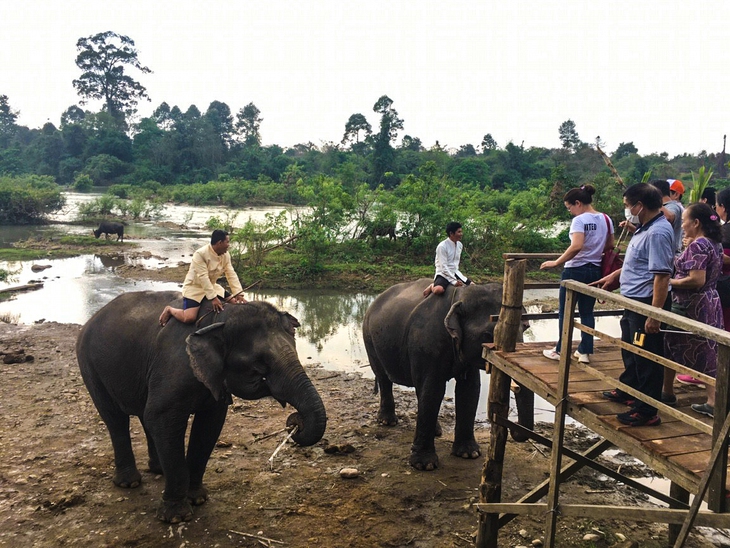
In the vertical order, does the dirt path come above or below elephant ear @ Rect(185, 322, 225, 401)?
below

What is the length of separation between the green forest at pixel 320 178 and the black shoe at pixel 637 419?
3534 millimetres

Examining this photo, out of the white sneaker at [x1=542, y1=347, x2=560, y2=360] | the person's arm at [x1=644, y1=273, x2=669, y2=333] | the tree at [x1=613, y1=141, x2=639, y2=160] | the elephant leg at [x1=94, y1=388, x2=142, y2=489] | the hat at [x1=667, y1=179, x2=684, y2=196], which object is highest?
the tree at [x1=613, y1=141, x2=639, y2=160]

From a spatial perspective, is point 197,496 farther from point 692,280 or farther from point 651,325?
point 692,280

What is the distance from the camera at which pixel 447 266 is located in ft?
22.3

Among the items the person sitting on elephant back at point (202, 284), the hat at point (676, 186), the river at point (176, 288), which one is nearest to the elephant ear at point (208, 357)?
the person sitting on elephant back at point (202, 284)

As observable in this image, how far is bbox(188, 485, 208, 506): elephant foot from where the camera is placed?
552 cm

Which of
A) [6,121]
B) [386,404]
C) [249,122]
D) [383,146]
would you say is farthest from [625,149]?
[6,121]

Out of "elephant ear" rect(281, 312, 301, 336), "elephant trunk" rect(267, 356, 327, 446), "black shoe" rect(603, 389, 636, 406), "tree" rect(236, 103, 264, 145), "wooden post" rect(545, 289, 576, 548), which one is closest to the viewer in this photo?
"wooden post" rect(545, 289, 576, 548)

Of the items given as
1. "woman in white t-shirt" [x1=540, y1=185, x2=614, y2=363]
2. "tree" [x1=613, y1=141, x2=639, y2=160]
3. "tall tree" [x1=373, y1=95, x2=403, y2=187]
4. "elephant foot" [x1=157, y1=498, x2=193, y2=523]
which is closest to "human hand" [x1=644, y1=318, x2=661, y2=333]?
"woman in white t-shirt" [x1=540, y1=185, x2=614, y2=363]

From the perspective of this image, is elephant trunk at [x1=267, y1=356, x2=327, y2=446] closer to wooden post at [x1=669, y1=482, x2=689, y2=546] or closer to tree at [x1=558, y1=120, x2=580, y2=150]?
wooden post at [x1=669, y1=482, x2=689, y2=546]

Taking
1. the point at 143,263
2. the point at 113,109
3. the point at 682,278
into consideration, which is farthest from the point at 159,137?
the point at 682,278

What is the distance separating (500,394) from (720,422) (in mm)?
2290

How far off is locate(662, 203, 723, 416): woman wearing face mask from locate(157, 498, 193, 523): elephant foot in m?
4.15

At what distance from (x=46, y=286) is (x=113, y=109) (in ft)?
238
